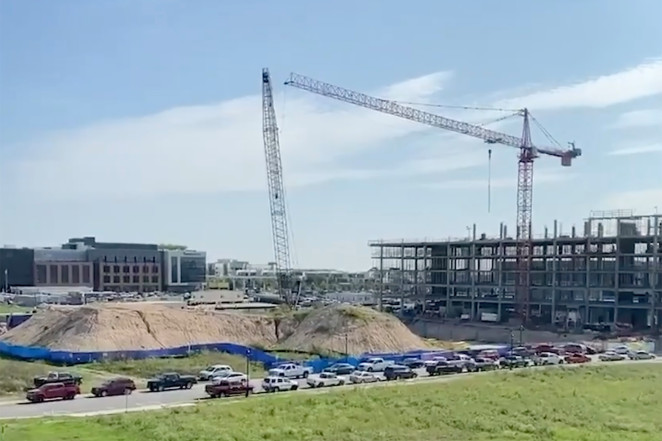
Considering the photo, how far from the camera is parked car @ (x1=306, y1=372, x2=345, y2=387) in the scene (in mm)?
13961

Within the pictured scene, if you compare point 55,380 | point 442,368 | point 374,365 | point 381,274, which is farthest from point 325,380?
point 381,274

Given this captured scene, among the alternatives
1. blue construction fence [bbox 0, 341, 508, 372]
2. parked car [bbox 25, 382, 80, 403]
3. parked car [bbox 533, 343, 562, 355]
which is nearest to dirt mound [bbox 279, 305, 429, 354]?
blue construction fence [bbox 0, 341, 508, 372]

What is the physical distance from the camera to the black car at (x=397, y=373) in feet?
48.6

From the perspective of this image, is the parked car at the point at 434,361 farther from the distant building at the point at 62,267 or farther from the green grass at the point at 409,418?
the distant building at the point at 62,267

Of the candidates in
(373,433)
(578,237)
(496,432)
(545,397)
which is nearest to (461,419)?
(496,432)

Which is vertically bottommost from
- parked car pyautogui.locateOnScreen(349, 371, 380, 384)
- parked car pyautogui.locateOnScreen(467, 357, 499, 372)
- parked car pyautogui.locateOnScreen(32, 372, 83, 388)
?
parked car pyautogui.locateOnScreen(467, 357, 499, 372)

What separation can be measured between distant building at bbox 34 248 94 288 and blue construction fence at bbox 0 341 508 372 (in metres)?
25.8

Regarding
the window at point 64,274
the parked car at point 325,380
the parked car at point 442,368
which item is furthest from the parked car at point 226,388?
the window at point 64,274

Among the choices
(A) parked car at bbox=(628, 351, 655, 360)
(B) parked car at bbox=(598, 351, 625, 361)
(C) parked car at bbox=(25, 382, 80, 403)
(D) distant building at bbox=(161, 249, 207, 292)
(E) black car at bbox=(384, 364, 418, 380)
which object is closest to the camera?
(C) parked car at bbox=(25, 382, 80, 403)

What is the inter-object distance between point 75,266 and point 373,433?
38.7m

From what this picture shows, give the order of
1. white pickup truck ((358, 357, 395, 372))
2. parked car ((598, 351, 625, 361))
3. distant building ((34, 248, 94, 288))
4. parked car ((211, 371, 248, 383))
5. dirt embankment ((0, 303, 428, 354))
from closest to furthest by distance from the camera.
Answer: parked car ((211, 371, 248, 383)) < white pickup truck ((358, 357, 395, 372)) < parked car ((598, 351, 625, 361)) < dirt embankment ((0, 303, 428, 354)) < distant building ((34, 248, 94, 288))

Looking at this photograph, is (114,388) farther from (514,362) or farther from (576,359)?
(576,359)

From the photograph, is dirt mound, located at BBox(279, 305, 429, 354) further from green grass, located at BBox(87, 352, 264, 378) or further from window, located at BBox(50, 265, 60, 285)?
window, located at BBox(50, 265, 60, 285)

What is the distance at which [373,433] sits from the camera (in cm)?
936
